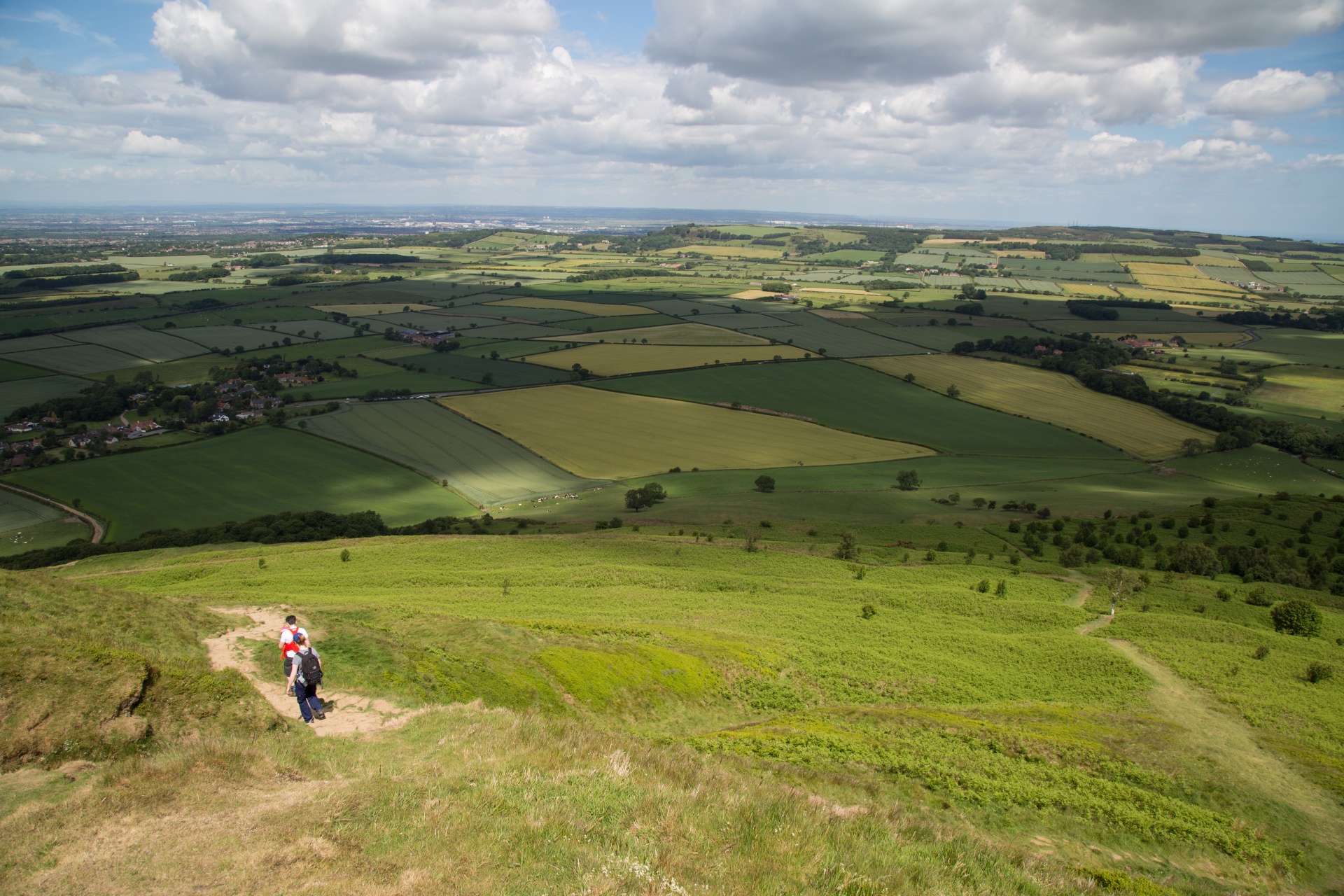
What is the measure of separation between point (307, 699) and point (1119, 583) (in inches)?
1967

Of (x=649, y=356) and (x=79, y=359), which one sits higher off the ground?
(x=649, y=356)


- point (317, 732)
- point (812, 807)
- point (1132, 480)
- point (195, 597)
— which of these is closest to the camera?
point (812, 807)

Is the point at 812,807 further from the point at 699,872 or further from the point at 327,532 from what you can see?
the point at 327,532

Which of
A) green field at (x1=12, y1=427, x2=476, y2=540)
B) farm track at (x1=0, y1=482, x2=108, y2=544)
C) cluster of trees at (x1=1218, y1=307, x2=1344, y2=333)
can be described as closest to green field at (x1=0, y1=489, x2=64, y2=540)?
farm track at (x1=0, y1=482, x2=108, y2=544)

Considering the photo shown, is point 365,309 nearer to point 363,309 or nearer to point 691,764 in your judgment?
point 363,309

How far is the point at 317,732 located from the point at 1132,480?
9344 cm

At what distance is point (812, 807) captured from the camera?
17.5 metres

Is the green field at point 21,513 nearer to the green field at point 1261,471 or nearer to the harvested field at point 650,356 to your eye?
the harvested field at point 650,356

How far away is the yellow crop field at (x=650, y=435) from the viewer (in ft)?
302

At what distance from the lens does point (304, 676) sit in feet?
64.4

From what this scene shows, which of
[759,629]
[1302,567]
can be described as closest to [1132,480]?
[1302,567]

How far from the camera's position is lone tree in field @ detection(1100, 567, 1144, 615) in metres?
47.2

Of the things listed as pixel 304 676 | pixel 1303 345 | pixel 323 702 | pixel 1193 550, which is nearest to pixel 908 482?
pixel 1193 550

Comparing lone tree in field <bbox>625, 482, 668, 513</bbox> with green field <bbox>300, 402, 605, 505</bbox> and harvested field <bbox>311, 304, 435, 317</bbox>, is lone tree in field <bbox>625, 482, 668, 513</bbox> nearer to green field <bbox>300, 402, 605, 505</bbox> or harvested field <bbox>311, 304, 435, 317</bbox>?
green field <bbox>300, 402, 605, 505</bbox>
